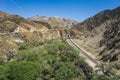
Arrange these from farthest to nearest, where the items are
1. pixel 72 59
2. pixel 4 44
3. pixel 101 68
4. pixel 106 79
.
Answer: pixel 4 44 → pixel 72 59 → pixel 101 68 → pixel 106 79

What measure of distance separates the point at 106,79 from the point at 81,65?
73.3 feet

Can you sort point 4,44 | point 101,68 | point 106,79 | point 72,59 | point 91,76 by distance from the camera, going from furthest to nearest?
point 4,44
point 72,59
point 101,68
point 91,76
point 106,79

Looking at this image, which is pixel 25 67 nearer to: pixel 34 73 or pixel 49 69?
pixel 34 73

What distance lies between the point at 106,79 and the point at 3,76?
70.7 feet

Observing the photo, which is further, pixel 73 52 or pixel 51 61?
pixel 73 52

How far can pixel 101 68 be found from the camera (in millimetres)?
62438

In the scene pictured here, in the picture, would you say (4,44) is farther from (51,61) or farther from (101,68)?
(101,68)

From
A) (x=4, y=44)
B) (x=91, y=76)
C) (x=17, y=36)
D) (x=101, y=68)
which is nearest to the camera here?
(x=91, y=76)

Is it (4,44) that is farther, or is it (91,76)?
(4,44)

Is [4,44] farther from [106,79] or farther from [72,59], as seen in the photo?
[106,79]

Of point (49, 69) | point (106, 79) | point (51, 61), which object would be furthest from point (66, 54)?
point (106, 79)

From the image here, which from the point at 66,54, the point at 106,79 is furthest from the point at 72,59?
the point at 106,79

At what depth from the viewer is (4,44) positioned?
5236 inches

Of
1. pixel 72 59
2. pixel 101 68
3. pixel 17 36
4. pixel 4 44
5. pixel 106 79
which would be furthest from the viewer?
pixel 17 36
